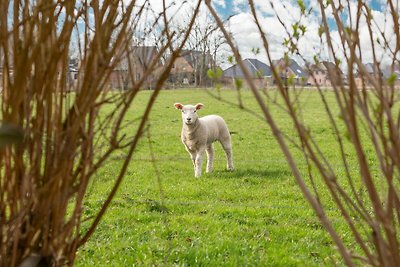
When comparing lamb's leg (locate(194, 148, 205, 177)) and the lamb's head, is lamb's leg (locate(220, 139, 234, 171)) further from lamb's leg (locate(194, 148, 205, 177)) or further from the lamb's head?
the lamb's head

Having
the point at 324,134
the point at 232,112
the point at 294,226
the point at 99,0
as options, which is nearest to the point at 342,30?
the point at 99,0

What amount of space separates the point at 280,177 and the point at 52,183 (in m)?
8.23

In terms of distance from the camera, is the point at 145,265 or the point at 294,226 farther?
the point at 294,226

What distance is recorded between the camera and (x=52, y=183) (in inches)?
62.1

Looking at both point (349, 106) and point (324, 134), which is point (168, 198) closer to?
point (349, 106)

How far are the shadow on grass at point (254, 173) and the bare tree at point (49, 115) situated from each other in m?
8.06

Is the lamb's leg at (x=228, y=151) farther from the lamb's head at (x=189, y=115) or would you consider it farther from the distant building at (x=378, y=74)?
the distant building at (x=378, y=74)

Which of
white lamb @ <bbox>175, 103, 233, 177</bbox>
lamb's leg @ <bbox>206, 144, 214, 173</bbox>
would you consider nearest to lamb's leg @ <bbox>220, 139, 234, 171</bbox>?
white lamb @ <bbox>175, 103, 233, 177</bbox>

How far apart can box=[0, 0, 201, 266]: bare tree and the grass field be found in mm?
281

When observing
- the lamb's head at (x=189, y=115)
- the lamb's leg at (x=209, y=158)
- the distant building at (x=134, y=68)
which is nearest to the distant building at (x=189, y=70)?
the distant building at (x=134, y=68)

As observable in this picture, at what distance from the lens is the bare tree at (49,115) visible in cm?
156

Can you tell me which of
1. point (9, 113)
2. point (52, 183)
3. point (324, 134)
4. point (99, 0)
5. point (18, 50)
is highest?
point (99, 0)

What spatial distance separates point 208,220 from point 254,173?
154 inches

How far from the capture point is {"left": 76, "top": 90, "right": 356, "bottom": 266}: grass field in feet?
15.5
